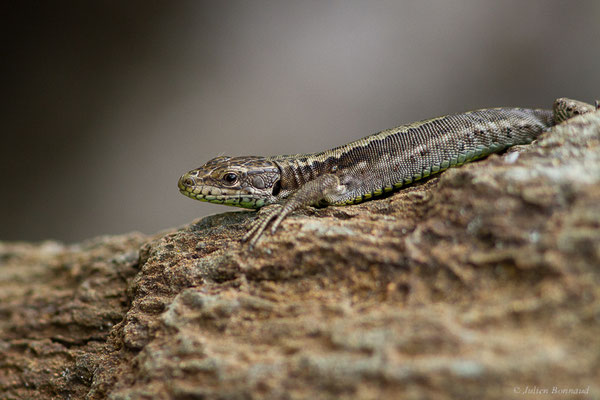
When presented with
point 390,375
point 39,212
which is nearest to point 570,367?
point 390,375

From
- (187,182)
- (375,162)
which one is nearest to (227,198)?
(187,182)

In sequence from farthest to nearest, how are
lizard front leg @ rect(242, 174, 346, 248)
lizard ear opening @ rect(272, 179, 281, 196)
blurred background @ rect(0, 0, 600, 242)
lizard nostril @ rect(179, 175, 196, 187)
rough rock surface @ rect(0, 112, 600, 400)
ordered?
blurred background @ rect(0, 0, 600, 242)
lizard ear opening @ rect(272, 179, 281, 196)
lizard nostril @ rect(179, 175, 196, 187)
lizard front leg @ rect(242, 174, 346, 248)
rough rock surface @ rect(0, 112, 600, 400)

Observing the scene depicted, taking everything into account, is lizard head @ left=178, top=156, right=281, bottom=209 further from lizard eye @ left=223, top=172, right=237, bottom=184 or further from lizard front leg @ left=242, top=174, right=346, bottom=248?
lizard front leg @ left=242, top=174, right=346, bottom=248

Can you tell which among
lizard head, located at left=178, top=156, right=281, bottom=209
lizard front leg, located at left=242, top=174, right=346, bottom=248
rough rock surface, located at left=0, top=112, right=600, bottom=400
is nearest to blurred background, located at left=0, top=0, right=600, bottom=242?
lizard head, located at left=178, top=156, right=281, bottom=209

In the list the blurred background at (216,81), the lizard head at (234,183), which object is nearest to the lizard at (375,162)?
the lizard head at (234,183)

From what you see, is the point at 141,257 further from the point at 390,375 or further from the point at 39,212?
the point at 39,212

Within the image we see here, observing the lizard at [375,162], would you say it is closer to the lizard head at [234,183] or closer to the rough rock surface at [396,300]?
the lizard head at [234,183]
